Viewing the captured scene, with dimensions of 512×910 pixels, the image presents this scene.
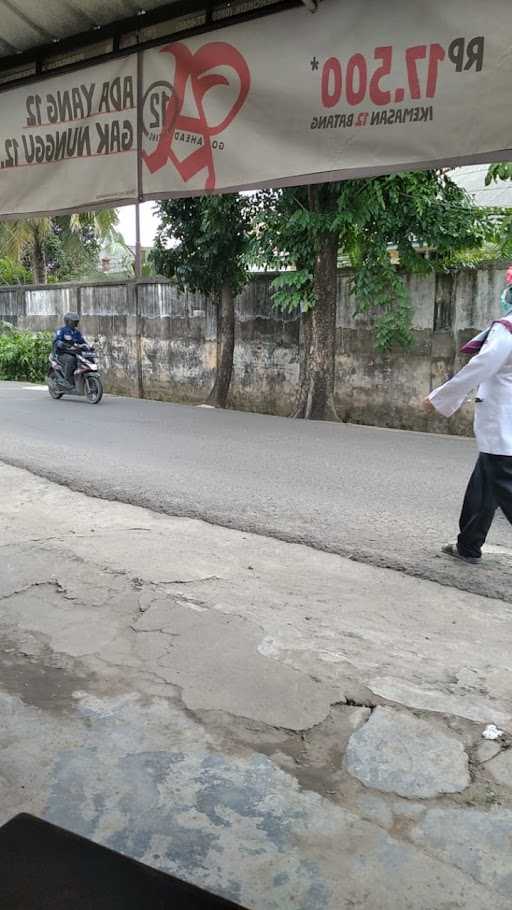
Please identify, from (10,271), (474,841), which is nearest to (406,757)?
(474,841)

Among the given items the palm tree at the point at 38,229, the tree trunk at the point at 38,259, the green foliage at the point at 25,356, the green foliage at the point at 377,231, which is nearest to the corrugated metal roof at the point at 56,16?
the green foliage at the point at 377,231

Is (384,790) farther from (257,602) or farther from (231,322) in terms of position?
(231,322)

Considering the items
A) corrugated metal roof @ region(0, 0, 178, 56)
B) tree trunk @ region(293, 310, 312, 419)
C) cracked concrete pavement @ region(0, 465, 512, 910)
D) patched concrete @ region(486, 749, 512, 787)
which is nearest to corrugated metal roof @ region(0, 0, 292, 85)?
corrugated metal roof @ region(0, 0, 178, 56)

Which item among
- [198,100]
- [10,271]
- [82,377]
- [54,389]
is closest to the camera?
[198,100]

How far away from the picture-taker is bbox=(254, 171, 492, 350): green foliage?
1041 centimetres

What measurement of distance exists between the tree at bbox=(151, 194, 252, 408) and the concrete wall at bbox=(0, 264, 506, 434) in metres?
0.28

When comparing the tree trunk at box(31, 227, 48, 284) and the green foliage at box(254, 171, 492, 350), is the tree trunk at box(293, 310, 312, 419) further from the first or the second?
the tree trunk at box(31, 227, 48, 284)

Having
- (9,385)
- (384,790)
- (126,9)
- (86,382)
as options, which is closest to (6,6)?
(126,9)

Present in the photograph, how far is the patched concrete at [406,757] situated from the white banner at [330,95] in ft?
6.44

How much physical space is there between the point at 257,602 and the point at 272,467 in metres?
3.65

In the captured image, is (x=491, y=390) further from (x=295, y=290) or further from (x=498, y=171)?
(x=295, y=290)

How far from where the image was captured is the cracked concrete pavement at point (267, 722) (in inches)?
83.2

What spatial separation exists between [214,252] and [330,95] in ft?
33.4

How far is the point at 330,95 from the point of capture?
8.26 feet
